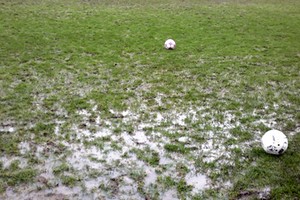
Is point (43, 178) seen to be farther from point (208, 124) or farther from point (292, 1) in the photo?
point (292, 1)

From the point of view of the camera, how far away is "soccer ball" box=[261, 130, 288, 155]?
5.10 m

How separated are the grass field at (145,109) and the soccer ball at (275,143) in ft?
0.41

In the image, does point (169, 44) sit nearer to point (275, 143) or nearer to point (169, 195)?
point (275, 143)

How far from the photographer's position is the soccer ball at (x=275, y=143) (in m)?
5.10

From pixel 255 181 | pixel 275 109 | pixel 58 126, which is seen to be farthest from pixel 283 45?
pixel 58 126

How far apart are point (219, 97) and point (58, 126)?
3.73m

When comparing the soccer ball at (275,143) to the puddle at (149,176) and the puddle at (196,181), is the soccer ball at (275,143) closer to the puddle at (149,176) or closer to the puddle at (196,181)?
the puddle at (196,181)

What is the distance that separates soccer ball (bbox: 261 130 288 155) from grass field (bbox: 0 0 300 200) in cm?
13

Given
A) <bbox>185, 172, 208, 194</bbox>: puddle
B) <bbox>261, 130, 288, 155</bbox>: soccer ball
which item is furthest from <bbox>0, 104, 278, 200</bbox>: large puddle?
<bbox>261, 130, 288, 155</bbox>: soccer ball

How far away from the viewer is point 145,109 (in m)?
6.67

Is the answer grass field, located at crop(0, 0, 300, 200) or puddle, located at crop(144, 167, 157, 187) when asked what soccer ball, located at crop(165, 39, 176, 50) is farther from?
puddle, located at crop(144, 167, 157, 187)

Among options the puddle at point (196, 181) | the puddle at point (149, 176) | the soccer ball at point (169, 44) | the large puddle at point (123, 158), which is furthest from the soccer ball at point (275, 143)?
the soccer ball at point (169, 44)

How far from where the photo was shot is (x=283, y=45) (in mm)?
10922

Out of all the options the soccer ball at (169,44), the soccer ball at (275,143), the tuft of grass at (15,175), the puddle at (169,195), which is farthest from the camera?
the soccer ball at (169,44)
